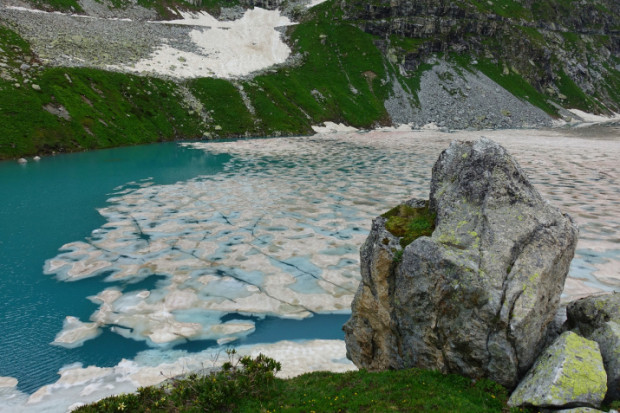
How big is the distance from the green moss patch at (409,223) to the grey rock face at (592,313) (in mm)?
4858

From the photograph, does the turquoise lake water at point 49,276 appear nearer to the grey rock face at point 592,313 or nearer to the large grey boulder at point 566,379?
the large grey boulder at point 566,379

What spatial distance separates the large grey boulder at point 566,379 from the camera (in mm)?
8398

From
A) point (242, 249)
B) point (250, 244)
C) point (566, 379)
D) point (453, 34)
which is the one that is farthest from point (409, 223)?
point (453, 34)

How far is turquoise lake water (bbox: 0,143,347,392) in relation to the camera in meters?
15.1

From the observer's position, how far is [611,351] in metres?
9.48

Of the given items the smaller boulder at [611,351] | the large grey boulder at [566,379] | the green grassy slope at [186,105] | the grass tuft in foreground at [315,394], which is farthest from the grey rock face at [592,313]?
the green grassy slope at [186,105]

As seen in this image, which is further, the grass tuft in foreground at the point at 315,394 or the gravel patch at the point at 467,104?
the gravel patch at the point at 467,104

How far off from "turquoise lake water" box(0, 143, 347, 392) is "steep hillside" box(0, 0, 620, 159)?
87.7 feet

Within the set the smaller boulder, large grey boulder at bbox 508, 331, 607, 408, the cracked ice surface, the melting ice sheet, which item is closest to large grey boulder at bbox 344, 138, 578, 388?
large grey boulder at bbox 508, 331, 607, 408

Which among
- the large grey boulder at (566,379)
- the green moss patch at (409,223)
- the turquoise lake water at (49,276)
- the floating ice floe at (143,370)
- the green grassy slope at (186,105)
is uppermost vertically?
the green grassy slope at (186,105)

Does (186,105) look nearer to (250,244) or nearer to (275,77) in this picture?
(275,77)

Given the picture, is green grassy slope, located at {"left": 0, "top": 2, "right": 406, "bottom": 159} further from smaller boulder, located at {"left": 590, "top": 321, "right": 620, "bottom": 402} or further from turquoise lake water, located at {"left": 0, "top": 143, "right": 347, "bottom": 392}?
smaller boulder, located at {"left": 590, "top": 321, "right": 620, "bottom": 402}

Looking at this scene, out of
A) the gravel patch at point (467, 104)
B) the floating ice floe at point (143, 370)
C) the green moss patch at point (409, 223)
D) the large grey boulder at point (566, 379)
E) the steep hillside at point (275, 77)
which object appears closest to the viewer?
the large grey boulder at point (566, 379)

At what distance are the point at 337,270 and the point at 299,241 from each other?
5.18 m
